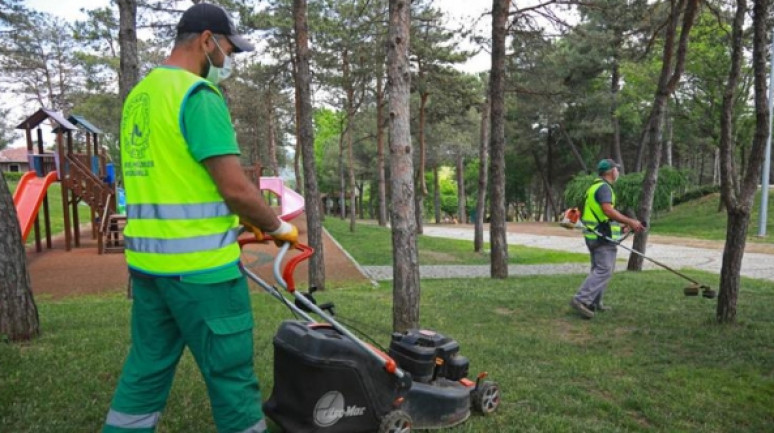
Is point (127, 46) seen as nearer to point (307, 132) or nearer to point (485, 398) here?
point (307, 132)

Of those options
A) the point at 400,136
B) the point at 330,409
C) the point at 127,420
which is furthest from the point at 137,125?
the point at 400,136

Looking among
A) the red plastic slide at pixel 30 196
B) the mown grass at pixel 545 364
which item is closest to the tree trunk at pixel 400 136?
the mown grass at pixel 545 364

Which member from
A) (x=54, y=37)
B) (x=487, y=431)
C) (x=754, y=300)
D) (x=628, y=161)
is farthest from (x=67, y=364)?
(x=628, y=161)

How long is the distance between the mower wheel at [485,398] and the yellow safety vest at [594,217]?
377cm

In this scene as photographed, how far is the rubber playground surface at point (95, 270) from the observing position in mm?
10836

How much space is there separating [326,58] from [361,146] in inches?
675

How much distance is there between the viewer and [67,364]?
4324mm

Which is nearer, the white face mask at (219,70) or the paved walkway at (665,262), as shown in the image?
the white face mask at (219,70)

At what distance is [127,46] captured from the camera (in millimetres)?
7703

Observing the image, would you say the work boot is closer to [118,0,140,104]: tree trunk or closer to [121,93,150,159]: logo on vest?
[121,93,150,159]: logo on vest

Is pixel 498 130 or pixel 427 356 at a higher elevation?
pixel 498 130

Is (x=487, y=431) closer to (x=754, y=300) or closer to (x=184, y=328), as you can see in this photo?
(x=184, y=328)

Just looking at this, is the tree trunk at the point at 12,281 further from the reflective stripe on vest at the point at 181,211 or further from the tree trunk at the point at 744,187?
the tree trunk at the point at 744,187

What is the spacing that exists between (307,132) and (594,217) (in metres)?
5.11
